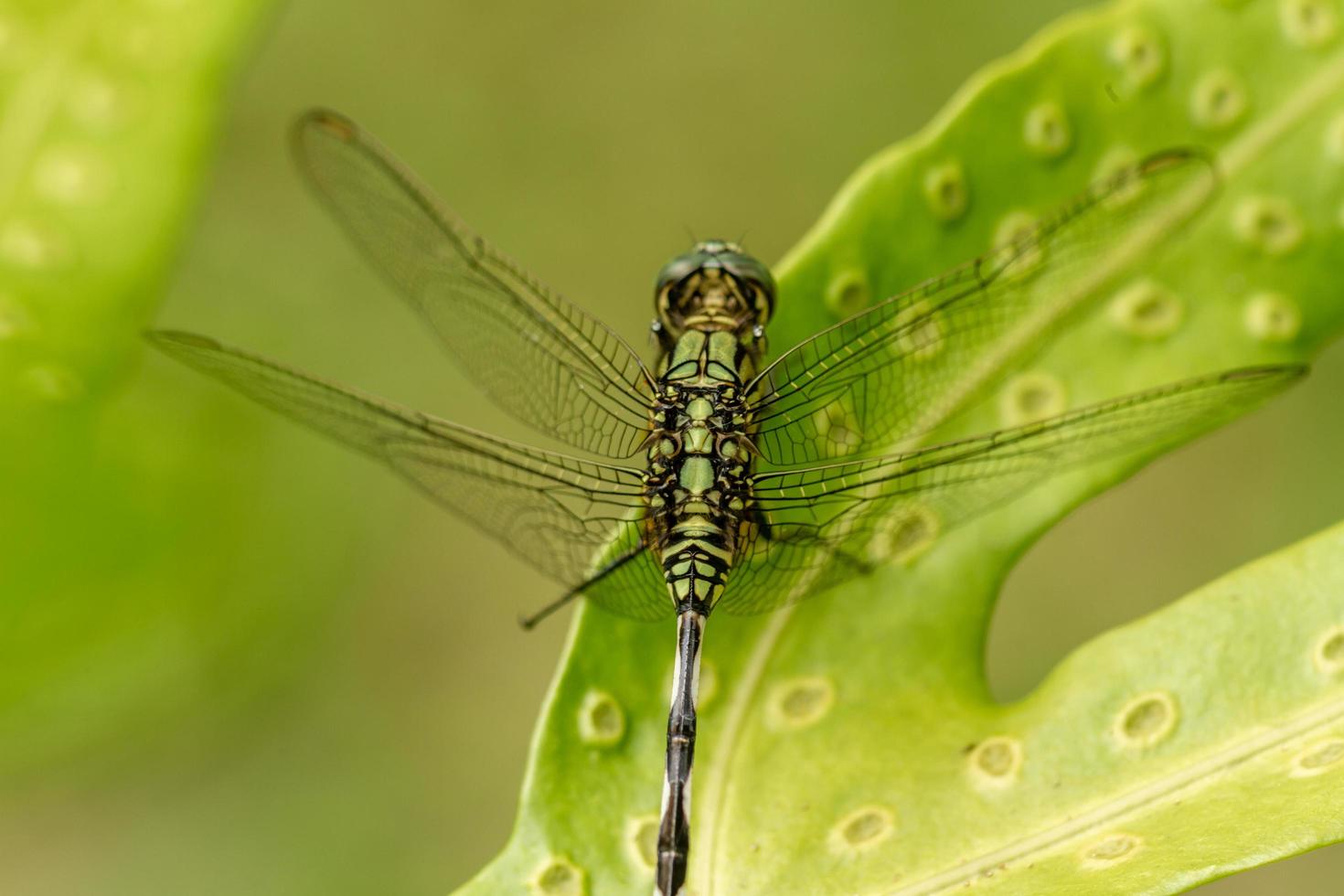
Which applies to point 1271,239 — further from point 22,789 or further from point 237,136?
point 237,136

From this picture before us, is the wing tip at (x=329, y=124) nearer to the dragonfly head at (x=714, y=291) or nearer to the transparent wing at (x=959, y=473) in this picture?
the dragonfly head at (x=714, y=291)

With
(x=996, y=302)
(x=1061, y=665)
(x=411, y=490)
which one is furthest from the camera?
(x=411, y=490)

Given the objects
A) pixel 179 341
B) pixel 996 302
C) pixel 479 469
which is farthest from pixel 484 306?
pixel 996 302

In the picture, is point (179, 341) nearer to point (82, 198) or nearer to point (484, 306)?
point (82, 198)

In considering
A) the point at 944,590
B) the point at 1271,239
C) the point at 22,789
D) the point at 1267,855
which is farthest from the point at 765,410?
the point at 22,789

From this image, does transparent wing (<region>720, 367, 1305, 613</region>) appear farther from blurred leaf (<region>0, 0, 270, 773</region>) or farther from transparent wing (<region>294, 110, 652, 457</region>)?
blurred leaf (<region>0, 0, 270, 773</region>)

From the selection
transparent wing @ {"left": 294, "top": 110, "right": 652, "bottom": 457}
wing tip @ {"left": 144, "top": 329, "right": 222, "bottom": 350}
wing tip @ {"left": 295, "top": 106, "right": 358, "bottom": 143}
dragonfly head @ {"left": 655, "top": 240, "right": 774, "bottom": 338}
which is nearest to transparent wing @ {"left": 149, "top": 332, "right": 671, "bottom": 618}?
wing tip @ {"left": 144, "top": 329, "right": 222, "bottom": 350}
